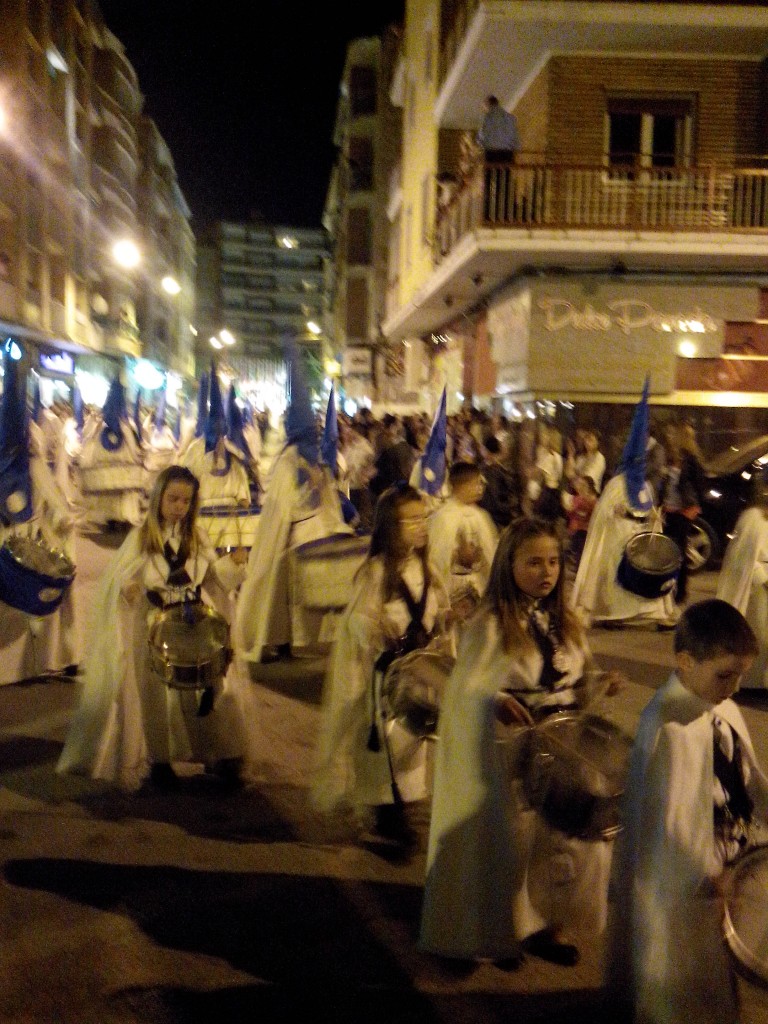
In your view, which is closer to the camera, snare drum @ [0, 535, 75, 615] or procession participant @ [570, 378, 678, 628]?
snare drum @ [0, 535, 75, 615]

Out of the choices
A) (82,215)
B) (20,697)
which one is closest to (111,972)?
(20,697)

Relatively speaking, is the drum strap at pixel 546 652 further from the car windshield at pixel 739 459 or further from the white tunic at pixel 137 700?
the car windshield at pixel 739 459

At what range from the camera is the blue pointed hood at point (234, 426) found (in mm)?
13359

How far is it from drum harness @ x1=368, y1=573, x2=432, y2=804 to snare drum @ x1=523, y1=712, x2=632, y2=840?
53.6 inches

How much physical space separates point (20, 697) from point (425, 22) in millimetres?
24005

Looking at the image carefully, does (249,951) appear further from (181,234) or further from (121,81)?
(181,234)

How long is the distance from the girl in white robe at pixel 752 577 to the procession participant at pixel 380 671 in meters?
3.84

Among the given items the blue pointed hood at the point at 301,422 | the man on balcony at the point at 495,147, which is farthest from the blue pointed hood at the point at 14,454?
the man on balcony at the point at 495,147

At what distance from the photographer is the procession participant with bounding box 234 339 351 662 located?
9.49 meters

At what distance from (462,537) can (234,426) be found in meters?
6.75

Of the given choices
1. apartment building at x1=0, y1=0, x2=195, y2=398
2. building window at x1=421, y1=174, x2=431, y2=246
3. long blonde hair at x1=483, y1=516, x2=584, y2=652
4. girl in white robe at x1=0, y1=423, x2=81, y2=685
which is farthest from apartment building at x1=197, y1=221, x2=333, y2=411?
long blonde hair at x1=483, y1=516, x2=584, y2=652

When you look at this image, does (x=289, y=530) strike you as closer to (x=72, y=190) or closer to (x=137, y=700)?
(x=137, y=700)

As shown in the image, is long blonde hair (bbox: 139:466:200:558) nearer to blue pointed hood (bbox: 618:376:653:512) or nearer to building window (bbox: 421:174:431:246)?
blue pointed hood (bbox: 618:376:653:512)

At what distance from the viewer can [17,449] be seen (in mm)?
8586
